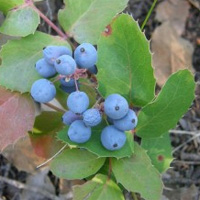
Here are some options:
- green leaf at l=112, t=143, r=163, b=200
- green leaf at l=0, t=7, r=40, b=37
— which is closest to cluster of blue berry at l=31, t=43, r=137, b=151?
green leaf at l=112, t=143, r=163, b=200

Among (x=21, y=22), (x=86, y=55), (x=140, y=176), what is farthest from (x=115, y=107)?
(x=21, y=22)

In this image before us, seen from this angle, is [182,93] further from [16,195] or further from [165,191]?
[16,195]

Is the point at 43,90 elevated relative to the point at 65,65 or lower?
lower

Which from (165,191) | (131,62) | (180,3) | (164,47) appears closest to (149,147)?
(165,191)

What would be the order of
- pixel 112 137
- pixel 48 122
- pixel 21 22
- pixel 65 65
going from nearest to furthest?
pixel 65 65 < pixel 112 137 < pixel 21 22 < pixel 48 122

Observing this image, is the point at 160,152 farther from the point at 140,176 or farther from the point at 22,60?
the point at 22,60

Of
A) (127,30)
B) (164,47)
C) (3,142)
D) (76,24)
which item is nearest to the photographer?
(127,30)
